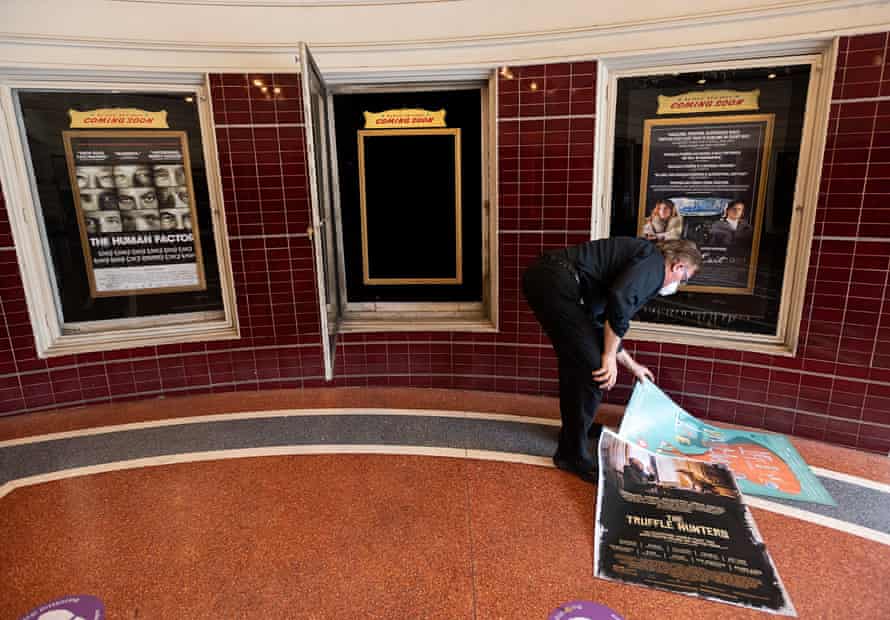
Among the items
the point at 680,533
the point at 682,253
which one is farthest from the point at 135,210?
the point at 680,533

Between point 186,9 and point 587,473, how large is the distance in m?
3.62

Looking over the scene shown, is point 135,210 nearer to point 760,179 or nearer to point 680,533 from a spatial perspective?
point 680,533

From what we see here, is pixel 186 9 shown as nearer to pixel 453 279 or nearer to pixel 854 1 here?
pixel 453 279

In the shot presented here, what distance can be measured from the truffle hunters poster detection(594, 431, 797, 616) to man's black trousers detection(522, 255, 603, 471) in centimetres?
17

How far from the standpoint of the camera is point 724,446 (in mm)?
2836

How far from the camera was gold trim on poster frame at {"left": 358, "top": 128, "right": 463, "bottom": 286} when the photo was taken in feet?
11.7

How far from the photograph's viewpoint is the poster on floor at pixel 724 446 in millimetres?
2512

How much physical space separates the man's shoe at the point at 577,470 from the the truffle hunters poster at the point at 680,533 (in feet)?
0.25

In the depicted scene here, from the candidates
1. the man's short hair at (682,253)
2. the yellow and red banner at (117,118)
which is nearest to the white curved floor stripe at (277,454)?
the man's short hair at (682,253)

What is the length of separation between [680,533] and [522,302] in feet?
5.84

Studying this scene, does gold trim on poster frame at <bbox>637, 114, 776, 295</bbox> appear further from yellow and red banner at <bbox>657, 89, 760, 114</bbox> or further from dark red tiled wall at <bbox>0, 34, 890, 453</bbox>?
dark red tiled wall at <bbox>0, 34, 890, 453</bbox>

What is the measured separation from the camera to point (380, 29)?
330cm

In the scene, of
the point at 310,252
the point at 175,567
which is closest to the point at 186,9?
the point at 310,252

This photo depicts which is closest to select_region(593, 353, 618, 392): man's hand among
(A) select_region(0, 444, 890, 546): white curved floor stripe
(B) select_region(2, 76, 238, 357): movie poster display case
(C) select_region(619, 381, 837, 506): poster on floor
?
(C) select_region(619, 381, 837, 506): poster on floor
